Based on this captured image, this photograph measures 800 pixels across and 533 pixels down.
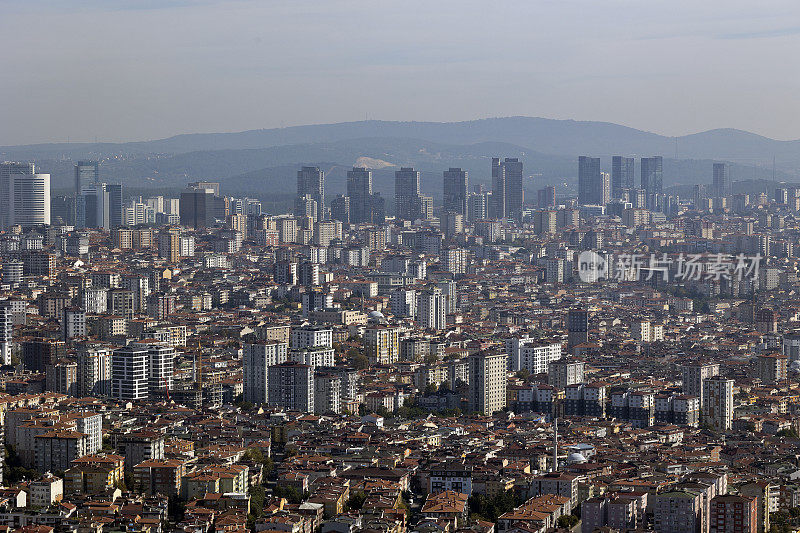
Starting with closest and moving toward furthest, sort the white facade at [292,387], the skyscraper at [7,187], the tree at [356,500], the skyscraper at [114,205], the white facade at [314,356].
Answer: the tree at [356,500] → the white facade at [292,387] → the white facade at [314,356] → the skyscraper at [7,187] → the skyscraper at [114,205]

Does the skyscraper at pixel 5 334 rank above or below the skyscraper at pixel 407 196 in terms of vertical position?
below

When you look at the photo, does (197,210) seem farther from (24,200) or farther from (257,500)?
(257,500)

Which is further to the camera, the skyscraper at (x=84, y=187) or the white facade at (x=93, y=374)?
the skyscraper at (x=84, y=187)

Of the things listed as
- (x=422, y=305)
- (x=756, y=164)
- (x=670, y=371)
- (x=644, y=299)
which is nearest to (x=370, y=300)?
(x=422, y=305)

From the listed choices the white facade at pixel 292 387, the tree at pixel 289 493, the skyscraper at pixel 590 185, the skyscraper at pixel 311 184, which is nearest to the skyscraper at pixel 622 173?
the skyscraper at pixel 590 185

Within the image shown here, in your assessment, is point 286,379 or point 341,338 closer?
point 286,379

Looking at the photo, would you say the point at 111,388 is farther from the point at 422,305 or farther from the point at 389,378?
the point at 422,305

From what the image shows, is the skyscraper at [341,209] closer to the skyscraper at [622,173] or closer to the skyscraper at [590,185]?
the skyscraper at [590,185]

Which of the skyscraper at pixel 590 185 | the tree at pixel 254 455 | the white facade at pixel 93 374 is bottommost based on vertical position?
the tree at pixel 254 455
